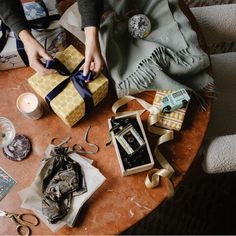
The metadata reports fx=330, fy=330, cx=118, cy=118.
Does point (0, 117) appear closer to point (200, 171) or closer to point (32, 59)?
point (32, 59)

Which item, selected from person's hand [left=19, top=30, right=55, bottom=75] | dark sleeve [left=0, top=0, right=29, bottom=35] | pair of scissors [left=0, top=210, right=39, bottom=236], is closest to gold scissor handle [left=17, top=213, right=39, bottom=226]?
pair of scissors [left=0, top=210, right=39, bottom=236]

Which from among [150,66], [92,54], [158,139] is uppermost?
[92,54]

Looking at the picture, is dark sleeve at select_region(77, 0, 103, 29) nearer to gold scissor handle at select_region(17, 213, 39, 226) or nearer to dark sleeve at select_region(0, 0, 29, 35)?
dark sleeve at select_region(0, 0, 29, 35)

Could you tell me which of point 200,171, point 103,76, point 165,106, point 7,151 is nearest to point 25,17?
point 103,76

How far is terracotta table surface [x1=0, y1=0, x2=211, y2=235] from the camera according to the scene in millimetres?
957

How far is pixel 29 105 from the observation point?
105 cm

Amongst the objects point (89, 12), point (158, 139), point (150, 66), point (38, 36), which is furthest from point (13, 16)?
point (158, 139)

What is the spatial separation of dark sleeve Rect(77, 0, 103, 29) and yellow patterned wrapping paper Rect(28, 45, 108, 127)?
0.10 meters

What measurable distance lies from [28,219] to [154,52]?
2.13ft

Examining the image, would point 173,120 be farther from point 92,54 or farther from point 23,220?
point 23,220

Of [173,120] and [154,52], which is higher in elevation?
[154,52]

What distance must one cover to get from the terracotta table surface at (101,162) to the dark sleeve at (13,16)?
0.52ft

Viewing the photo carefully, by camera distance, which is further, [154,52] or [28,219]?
[154,52]

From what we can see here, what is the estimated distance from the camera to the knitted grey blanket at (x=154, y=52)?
1070 mm
